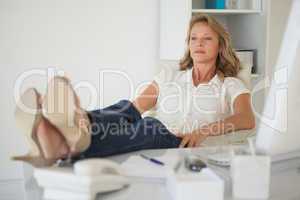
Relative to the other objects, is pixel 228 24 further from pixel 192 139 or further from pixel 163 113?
pixel 192 139

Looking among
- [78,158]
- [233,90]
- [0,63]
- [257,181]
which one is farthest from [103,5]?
[257,181]

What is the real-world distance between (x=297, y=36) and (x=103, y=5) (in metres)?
1.73

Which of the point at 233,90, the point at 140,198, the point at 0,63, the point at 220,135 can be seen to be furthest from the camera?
the point at 0,63

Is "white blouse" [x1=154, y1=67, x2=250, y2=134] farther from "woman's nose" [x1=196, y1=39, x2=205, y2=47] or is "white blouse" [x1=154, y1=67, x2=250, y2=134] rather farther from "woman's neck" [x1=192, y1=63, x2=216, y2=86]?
"woman's nose" [x1=196, y1=39, x2=205, y2=47]

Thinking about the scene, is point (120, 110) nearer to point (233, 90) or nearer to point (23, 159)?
point (23, 159)

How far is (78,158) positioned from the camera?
872 mm

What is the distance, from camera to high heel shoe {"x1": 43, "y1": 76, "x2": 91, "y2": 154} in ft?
2.64

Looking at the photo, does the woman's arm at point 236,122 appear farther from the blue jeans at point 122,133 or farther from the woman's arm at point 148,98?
the blue jeans at point 122,133

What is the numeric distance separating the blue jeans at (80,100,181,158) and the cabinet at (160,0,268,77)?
1.06m

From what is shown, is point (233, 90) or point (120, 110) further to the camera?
point (233, 90)

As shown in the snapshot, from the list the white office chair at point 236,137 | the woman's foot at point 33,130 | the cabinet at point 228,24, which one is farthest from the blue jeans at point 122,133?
the cabinet at point 228,24

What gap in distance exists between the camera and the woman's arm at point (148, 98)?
1990 millimetres

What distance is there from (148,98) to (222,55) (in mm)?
457

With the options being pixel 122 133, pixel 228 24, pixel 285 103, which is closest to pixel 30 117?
pixel 122 133
